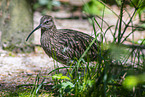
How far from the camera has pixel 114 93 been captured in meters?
2.51

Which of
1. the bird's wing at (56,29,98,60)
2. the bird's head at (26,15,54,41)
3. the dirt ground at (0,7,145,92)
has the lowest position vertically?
the dirt ground at (0,7,145,92)

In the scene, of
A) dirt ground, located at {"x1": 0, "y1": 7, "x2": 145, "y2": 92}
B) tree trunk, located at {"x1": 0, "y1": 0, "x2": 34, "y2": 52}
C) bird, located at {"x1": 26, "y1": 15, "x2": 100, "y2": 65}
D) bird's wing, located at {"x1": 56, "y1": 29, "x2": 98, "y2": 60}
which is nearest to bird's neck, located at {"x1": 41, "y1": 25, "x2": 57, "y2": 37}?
bird, located at {"x1": 26, "y1": 15, "x2": 100, "y2": 65}

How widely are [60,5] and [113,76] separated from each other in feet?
32.0

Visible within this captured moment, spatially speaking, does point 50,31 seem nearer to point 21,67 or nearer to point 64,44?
point 64,44

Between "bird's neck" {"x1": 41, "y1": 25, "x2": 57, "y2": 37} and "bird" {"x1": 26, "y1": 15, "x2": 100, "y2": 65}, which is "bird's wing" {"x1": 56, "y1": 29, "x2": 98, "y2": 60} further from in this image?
"bird's neck" {"x1": 41, "y1": 25, "x2": 57, "y2": 37}

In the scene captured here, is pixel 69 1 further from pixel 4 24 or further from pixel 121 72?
pixel 121 72

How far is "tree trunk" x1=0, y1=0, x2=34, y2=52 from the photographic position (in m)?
5.60

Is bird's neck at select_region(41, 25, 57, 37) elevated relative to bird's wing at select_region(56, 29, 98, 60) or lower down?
elevated

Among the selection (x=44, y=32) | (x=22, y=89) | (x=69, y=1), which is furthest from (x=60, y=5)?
(x=22, y=89)

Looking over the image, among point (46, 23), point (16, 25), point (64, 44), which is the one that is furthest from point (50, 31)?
point (16, 25)

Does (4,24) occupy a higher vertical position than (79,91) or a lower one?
higher

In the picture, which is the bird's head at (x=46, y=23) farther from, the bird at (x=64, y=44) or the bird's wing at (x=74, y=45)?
the bird's wing at (x=74, y=45)

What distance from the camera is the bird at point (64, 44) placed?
3.78 m

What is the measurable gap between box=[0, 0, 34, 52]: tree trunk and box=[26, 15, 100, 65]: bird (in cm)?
173
